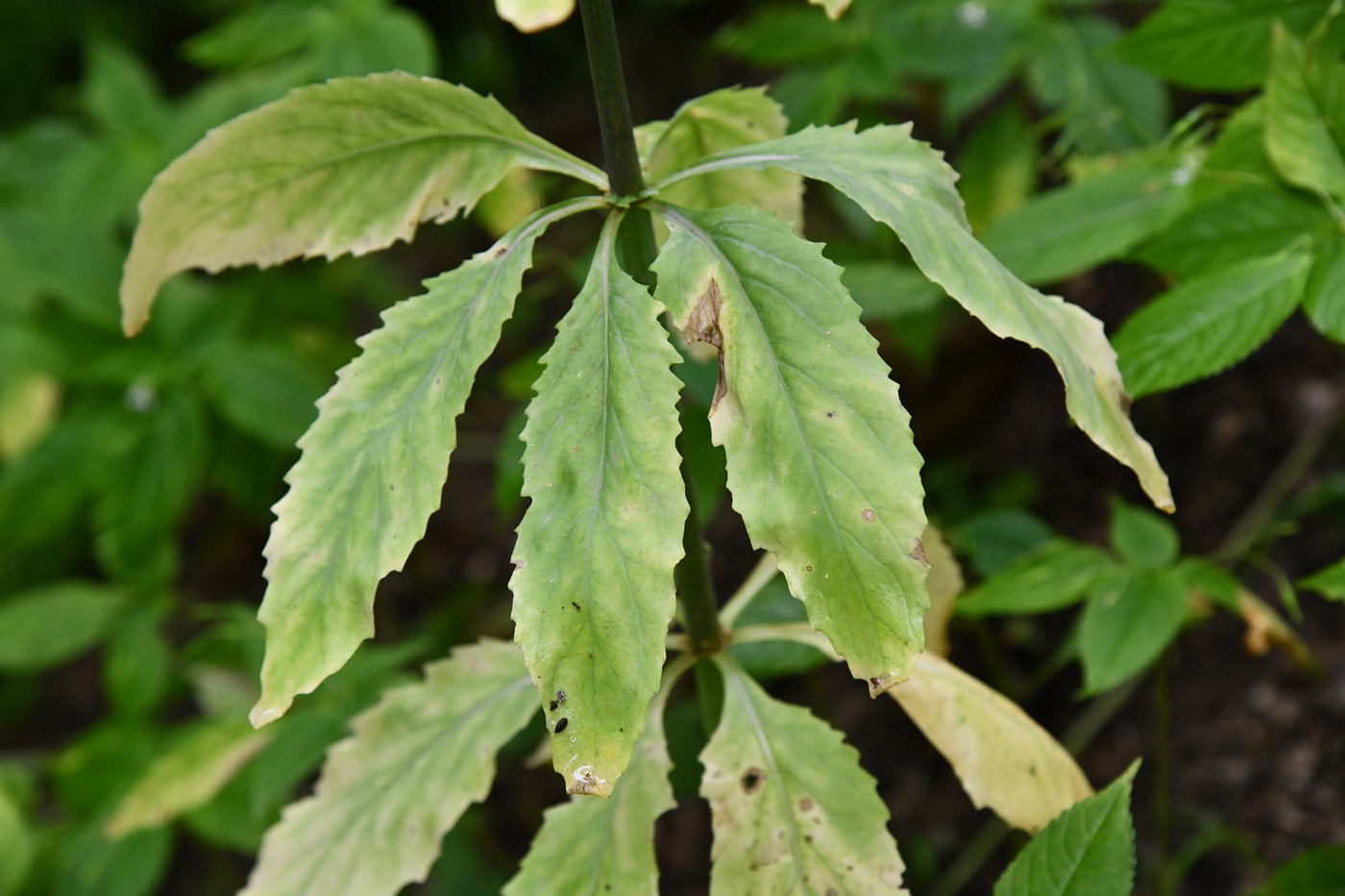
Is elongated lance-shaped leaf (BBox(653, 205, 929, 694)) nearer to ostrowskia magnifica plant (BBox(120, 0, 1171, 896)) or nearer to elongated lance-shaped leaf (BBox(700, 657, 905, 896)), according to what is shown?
ostrowskia magnifica plant (BBox(120, 0, 1171, 896))

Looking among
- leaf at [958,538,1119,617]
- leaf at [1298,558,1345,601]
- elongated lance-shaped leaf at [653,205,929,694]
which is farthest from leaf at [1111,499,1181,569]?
elongated lance-shaped leaf at [653,205,929,694]

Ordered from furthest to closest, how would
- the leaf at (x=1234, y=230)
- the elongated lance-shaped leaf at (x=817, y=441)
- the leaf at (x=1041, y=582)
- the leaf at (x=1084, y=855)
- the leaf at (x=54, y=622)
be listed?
1. the leaf at (x=54, y=622)
2. the leaf at (x=1041, y=582)
3. the leaf at (x=1234, y=230)
4. the leaf at (x=1084, y=855)
5. the elongated lance-shaped leaf at (x=817, y=441)

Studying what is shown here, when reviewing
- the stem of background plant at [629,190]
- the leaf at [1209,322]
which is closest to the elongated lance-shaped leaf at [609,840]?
the stem of background plant at [629,190]

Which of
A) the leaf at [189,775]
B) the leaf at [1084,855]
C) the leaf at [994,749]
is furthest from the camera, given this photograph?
the leaf at [189,775]

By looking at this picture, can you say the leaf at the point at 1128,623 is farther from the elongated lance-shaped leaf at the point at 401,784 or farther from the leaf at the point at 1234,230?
the elongated lance-shaped leaf at the point at 401,784

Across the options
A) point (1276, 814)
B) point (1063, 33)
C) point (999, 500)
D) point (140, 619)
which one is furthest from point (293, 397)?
point (1276, 814)
